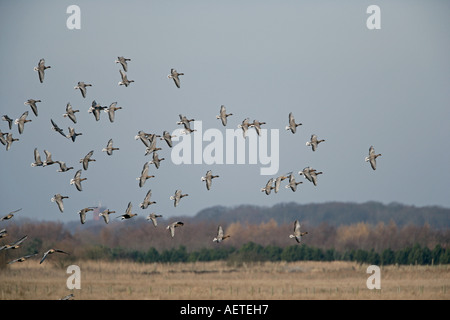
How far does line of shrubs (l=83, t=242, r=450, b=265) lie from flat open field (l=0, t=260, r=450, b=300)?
895 mm

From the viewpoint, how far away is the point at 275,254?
67438mm

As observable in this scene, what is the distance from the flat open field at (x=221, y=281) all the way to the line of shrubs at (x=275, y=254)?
0.89 metres

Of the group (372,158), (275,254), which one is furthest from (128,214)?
(275,254)

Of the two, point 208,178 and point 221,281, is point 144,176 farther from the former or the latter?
point 221,281

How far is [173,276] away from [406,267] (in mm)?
13272

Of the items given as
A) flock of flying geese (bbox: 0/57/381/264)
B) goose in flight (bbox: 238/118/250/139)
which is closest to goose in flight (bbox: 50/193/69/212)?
flock of flying geese (bbox: 0/57/381/264)

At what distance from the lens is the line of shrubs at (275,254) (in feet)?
212

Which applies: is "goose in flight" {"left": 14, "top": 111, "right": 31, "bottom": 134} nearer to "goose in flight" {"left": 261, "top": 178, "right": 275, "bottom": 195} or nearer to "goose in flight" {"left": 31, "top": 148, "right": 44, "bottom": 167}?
"goose in flight" {"left": 31, "top": 148, "right": 44, "bottom": 167}

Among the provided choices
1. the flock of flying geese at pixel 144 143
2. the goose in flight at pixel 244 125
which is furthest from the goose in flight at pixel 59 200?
the goose in flight at pixel 244 125

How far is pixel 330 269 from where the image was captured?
6319 centimetres

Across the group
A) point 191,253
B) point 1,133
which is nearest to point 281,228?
point 191,253

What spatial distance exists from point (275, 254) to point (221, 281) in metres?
9.25
